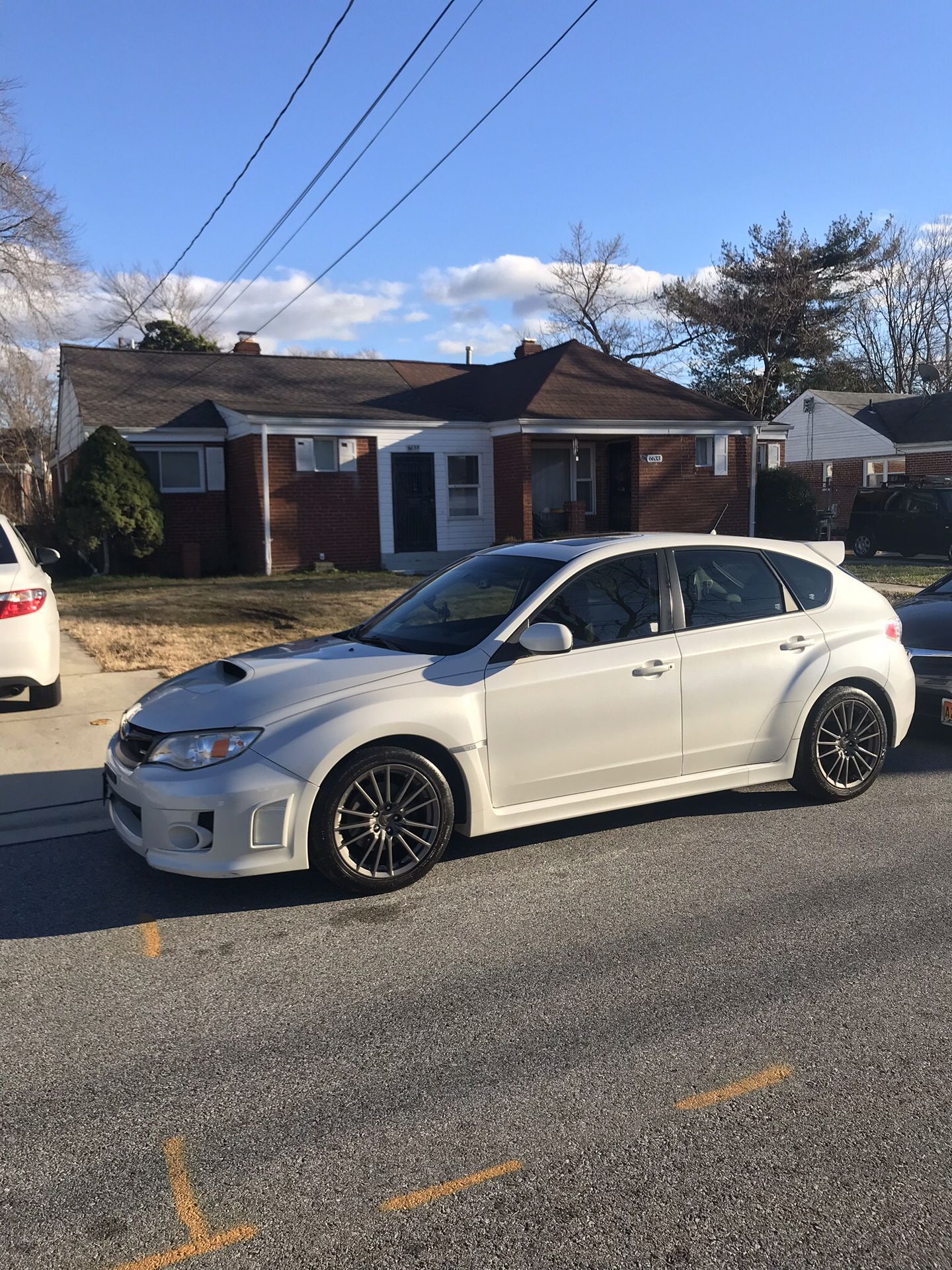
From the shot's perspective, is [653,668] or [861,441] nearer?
[653,668]

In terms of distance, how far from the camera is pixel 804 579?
20.9 ft

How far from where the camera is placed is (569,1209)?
2.73 metres

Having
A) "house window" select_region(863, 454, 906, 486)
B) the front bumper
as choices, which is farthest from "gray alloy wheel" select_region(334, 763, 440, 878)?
"house window" select_region(863, 454, 906, 486)

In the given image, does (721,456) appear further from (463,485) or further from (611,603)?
(611,603)

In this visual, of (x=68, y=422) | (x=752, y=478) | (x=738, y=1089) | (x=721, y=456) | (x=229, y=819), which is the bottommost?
(x=738, y=1089)

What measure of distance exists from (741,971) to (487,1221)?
1.76 metres

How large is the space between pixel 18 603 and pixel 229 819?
4241 mm

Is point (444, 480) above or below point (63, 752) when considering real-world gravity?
above

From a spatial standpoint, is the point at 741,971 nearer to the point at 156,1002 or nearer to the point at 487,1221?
the point at 487,1221

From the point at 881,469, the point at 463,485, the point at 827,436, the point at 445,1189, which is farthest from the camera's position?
the point at 827,436

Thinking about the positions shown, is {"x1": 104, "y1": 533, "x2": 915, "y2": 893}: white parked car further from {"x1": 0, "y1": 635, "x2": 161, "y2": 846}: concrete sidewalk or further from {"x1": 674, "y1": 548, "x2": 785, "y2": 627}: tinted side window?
{"x1": 0, "y1": 635, "x2": 161, "y2": 846}: concrete sidewalk

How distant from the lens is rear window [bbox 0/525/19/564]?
8.20 m

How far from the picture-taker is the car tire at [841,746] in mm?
6148

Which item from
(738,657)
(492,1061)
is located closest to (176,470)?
(738,657)
